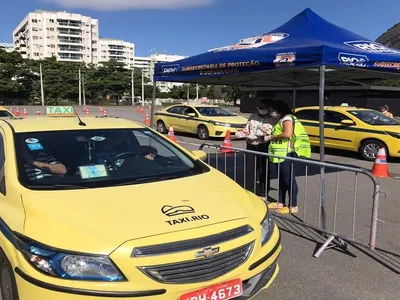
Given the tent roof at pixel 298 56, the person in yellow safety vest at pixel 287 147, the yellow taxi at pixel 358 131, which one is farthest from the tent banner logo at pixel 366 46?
the yellow taxi at pixel 358 131

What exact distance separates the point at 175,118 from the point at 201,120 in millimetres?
1921

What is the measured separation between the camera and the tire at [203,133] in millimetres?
15581

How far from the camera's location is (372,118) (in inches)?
452

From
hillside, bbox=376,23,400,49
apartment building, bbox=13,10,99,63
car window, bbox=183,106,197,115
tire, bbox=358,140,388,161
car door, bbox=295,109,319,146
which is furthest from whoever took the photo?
hillside, bbox=376,23,400,49

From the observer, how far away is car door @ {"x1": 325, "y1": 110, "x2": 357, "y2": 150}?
1136 centimetres

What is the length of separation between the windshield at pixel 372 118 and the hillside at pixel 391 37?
132129mm

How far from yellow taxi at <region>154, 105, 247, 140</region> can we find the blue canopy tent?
7.69 metres

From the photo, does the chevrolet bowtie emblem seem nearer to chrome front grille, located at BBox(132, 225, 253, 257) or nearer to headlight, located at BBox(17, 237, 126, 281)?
chrome front grille, located at BBox(132, 225, 253, 257)

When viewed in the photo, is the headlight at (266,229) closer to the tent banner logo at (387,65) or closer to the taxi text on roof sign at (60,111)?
the taxi text on roof sign at (60,111)

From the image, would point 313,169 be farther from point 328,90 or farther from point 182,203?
point 328,90

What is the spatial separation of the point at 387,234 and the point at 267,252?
2779 millimetres

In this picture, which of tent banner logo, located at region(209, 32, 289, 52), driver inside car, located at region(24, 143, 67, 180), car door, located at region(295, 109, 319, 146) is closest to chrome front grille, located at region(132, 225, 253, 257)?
driver inside car, located at region(24, 143, 67, 180)

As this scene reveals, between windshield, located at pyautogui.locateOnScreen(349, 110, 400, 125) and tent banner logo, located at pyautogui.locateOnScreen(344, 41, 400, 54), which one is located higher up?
tent banner logo, located at pyautogui.locateOnScreen(344, 41, 400, 54)

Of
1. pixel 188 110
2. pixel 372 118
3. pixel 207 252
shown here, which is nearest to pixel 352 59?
pixel 207 252
